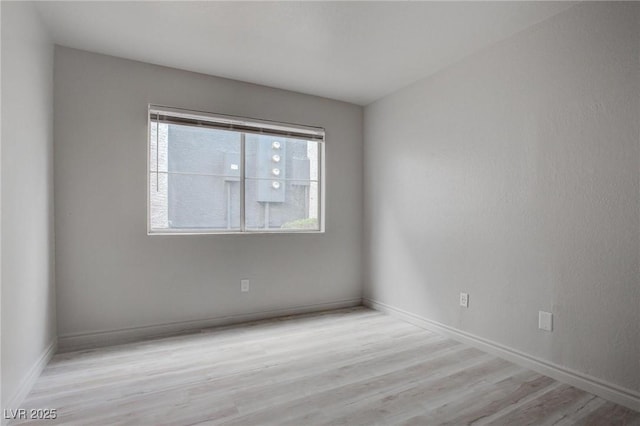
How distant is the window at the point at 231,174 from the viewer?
3000mm

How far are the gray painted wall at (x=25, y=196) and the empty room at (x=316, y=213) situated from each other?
0.02 meters

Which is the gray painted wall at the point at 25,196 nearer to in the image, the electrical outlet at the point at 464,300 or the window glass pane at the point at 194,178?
the window glass pane at the point at 194,178

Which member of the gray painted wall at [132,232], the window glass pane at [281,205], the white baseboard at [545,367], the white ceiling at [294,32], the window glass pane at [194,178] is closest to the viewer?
the white baseboard at [545,367]

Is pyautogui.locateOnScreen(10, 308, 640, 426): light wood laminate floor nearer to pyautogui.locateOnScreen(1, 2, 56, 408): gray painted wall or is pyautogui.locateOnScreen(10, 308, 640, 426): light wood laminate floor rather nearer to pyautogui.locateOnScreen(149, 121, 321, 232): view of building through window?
pyautogui.locateOnScreen(1, 2, 56, 408): gray painted wall

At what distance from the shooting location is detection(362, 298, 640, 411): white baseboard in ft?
6.11

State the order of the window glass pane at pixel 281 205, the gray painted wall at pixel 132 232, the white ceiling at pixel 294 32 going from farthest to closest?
the window glass pane at pixel 281 205 → the gray painted wall at pixel 132 232 → the white ceiling at pixel 294 32

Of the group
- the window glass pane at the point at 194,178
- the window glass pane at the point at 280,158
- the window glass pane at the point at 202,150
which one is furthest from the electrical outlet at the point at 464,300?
the window glass pane at the point at 202,150

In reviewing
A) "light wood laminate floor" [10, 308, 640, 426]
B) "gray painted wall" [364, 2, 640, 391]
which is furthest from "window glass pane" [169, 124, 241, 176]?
"gray painted wall" [364, 2, 640, 391]

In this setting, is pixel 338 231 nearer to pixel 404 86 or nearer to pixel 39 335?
pixel 404 86

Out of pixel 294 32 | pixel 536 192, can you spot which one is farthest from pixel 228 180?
pixel 536 192

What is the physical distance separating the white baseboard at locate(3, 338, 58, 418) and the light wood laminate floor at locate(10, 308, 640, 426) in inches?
1.7

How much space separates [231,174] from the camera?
10.9 feet

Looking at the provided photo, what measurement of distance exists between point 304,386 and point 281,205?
1965mm

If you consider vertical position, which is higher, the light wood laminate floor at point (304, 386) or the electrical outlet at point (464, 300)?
the electrical outlet at point (464, 300)
